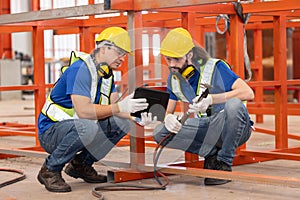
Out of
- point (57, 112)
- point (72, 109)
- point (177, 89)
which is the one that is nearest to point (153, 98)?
point (177, 89)

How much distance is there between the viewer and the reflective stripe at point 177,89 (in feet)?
15.9

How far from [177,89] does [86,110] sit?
722 mm

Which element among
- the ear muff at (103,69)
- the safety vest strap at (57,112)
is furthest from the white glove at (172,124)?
the safety vest strap at (57,112)

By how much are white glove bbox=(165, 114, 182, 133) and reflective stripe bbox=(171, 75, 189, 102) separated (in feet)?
0.80

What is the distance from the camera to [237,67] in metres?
5.39

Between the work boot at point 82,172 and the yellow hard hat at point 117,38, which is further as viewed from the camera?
the work boot at point 82,172

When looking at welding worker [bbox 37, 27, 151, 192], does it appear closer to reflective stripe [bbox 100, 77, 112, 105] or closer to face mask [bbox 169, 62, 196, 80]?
reflective stripe [bbox 100, 77, 112, 105]

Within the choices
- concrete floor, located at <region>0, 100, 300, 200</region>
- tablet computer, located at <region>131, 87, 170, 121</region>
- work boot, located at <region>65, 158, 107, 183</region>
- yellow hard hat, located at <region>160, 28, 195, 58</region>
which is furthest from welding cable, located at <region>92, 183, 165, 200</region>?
yellow hard hat, located at <region>160, 28, 195, 58</region>

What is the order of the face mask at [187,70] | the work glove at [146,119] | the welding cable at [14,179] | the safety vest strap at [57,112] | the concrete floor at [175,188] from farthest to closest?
the welding cable at [14,179] → the safety vest strap at [57,112] → the face mask at [187,70] → the work glove at [146,119] → the concrete floor at [175,188]

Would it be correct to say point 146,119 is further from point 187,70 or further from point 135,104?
point 187,70

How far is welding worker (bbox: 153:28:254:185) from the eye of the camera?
4641 mm

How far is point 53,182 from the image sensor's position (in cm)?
472

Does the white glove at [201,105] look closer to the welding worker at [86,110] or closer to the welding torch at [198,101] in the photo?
the welding torch at [198,101]

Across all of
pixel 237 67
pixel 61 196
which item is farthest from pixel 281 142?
pixel 61 196
